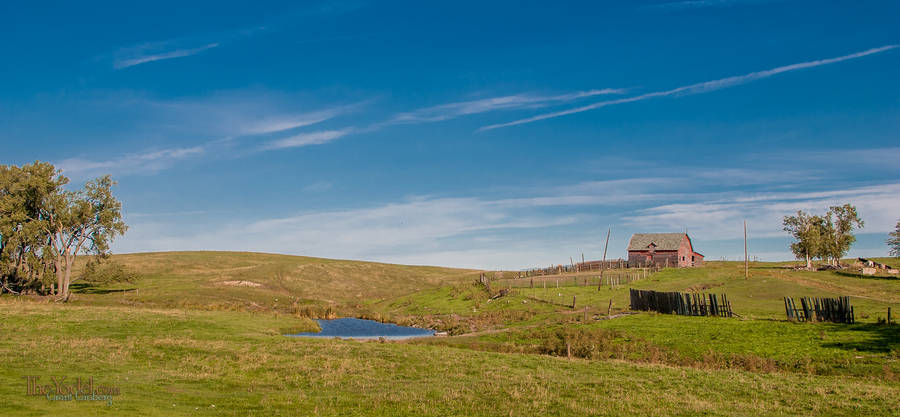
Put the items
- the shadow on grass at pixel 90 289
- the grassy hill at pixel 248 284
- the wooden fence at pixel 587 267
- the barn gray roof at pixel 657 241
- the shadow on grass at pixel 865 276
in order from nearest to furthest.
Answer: the shadow on grass at pixel 865 276, the grassy hill at pixel 248 284, the shadow on grass at pixel 90 289, the wooden fence at pixel 587 267, the barn gray roof at pixel 657 241

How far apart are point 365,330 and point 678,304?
113 ft

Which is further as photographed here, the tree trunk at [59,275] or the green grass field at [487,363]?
the tree trunk at [59,275]

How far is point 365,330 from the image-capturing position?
205 ft

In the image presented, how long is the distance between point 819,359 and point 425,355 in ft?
78.4

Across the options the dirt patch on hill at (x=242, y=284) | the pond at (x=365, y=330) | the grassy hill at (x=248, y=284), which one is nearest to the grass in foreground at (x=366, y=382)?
the pond at (x=365, y=330)

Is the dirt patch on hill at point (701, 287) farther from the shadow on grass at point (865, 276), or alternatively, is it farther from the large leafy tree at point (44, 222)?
the large leafy tree at point (44, 222)

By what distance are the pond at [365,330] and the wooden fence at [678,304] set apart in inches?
920

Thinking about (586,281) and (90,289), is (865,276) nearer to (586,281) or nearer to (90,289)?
(586,281)

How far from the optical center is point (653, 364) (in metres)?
31.9

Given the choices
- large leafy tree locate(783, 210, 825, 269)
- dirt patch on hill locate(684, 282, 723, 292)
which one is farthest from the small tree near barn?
A: dirt patch on hill locate(684, 282, 723, 292)

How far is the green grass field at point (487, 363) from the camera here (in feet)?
67.7

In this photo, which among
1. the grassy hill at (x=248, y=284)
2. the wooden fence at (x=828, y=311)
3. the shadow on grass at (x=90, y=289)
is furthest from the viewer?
the shadow on grass at (x=90, y=289)

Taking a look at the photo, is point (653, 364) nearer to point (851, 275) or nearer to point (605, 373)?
point (605, 373)

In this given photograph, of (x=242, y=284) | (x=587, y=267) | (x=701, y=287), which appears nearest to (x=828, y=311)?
(x=701, y=287)
